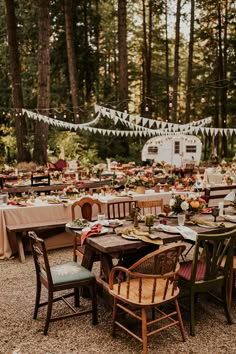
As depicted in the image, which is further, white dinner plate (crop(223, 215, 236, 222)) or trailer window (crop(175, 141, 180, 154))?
trailer window (crop(175, 141, 180, 154))

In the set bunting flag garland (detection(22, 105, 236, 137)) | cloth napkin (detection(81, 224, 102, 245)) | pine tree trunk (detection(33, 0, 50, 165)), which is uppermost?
pine tree trunk (detection(33, 0, 50, 165))

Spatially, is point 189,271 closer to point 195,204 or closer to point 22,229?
point 195,204

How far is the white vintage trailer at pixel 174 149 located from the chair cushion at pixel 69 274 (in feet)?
49.4

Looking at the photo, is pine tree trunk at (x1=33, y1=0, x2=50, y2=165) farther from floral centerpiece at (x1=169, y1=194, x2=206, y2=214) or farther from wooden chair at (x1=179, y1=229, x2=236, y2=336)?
wooden chair at (x1=179, y1=229, x2=236, y2=336)

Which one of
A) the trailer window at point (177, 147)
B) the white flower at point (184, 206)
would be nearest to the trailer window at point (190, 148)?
the trailer window at point (177, 147)

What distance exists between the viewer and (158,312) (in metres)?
4.20

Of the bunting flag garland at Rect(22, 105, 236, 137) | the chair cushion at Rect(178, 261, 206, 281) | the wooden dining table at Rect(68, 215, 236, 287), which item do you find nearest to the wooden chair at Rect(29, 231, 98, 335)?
the wooden dining table at Rect(68, 215, 236, 287)

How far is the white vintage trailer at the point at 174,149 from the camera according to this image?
746 inches

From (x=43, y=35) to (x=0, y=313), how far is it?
10.7 m

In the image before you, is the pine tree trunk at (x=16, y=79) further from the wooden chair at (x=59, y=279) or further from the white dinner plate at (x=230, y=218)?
the wooden chair at (x=59, y=279)

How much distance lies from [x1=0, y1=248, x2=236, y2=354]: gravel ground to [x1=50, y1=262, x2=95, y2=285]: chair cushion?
502 millimetres

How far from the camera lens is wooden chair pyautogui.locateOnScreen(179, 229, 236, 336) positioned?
147 inches

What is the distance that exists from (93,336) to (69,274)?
2.07 feet

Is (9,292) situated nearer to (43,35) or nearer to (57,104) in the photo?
(43,35)
